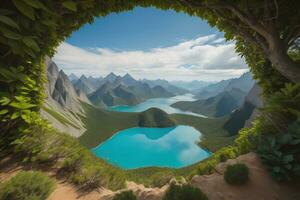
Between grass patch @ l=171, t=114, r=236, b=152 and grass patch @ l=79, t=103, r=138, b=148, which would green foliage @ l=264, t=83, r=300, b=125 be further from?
grass patch @ l=171, t=114, r=236, b=152

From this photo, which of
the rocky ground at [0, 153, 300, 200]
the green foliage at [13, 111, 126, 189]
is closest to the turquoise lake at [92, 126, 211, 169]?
the green foliage at [13, 111, 126, 189]

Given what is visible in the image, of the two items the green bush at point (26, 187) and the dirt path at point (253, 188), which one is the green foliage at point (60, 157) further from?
the dirt path at point (253, 188)

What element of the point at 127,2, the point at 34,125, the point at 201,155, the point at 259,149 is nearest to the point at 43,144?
the point at 34,125

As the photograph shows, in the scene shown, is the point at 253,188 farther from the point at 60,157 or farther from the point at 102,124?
the point at 102,124

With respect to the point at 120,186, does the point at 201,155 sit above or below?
above

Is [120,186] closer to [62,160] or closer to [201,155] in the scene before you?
[62,160]

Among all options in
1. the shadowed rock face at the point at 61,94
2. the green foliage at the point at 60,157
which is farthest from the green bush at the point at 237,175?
the shadowed rock face at the point at 61,94

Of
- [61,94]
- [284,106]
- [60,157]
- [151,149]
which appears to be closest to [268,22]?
[284,106]
